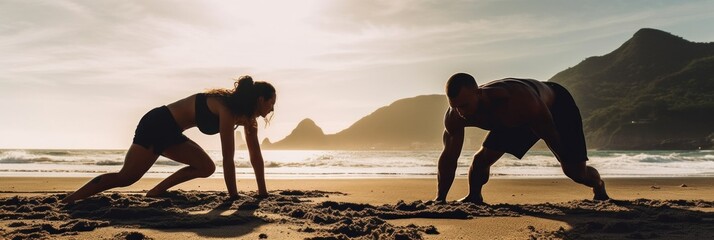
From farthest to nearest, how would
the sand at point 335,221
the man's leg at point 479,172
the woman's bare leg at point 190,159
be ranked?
the man's leg at point 479,172
the woman's bare leg at point 190,159
the sand at point 335,221

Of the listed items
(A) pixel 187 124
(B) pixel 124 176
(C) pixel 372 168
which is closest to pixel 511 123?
(A) pixel 187 124

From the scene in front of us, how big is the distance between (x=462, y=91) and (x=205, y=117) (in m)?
2.42

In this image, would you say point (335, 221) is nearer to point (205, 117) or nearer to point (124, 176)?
point (205, 117)

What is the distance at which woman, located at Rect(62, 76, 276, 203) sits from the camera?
16.0 ft

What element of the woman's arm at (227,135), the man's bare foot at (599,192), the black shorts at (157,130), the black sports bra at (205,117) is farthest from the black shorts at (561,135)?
the black shorts at (157,130)

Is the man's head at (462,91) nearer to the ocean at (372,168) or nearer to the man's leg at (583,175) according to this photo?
the man's leg at (583,175)

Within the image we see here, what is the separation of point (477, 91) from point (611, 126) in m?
77.2

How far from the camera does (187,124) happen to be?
511 centimetres

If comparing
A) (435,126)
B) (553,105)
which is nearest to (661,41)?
(435,126)

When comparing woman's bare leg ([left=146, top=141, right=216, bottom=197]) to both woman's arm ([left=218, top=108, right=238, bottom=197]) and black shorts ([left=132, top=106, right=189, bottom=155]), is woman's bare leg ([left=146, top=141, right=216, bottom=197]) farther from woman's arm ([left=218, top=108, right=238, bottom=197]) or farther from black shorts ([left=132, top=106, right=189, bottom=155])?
woman's arm ([left=218, top=108, right=238, bottom=197])

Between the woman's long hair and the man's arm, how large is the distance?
1.82 meters

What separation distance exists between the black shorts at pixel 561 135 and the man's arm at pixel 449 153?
0.35 metres

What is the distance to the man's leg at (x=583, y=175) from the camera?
4.90m

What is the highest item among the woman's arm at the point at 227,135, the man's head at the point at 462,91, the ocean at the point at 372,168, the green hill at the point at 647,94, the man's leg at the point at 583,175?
the green hill at the point at 647,94
